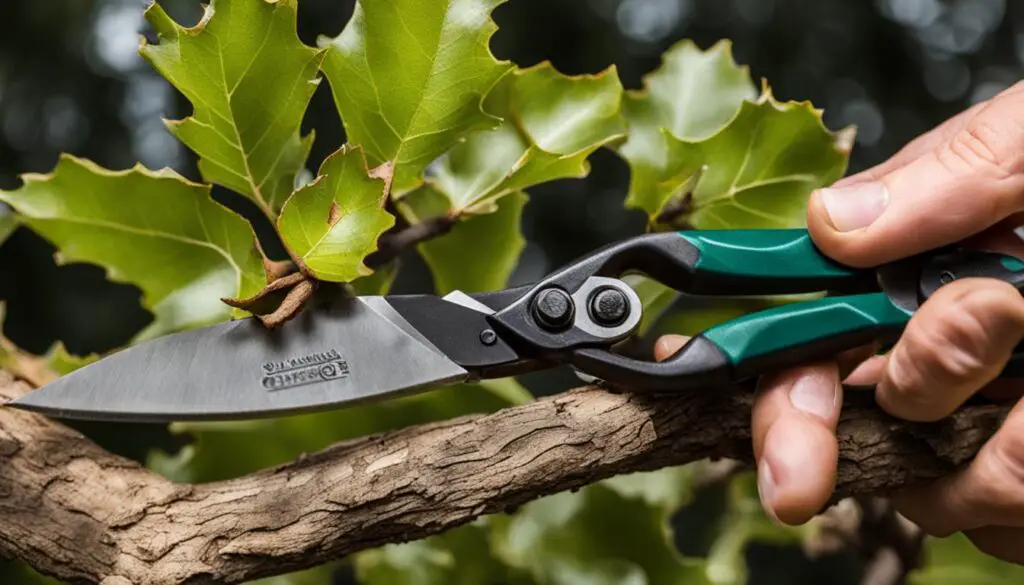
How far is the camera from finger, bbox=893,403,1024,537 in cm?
38

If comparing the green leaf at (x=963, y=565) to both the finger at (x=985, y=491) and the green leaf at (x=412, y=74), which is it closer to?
the finger at (x=985, y=491)

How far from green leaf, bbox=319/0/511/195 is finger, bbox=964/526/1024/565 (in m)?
0.30

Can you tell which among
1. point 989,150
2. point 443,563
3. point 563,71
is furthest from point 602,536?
point 563,71

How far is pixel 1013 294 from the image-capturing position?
339 millimetres

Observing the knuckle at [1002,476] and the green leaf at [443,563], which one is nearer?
the knuckle at [1002,476]

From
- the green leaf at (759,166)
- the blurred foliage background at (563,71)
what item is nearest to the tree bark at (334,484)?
the green leaf at (759,166)

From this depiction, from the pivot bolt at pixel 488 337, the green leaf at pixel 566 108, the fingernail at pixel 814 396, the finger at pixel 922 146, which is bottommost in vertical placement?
the fingernail at pixel 814 396

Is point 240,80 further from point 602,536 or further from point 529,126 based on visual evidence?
point 602,536

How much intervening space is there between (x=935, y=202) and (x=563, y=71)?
2.45 feet

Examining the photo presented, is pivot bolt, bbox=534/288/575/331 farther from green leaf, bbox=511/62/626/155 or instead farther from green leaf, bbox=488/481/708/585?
green leaf, bbox=488/481/708/585

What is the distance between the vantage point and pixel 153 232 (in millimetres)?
419

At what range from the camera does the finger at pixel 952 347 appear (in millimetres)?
338

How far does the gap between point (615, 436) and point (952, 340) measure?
132 mm

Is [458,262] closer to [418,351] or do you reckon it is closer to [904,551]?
[418,351]
